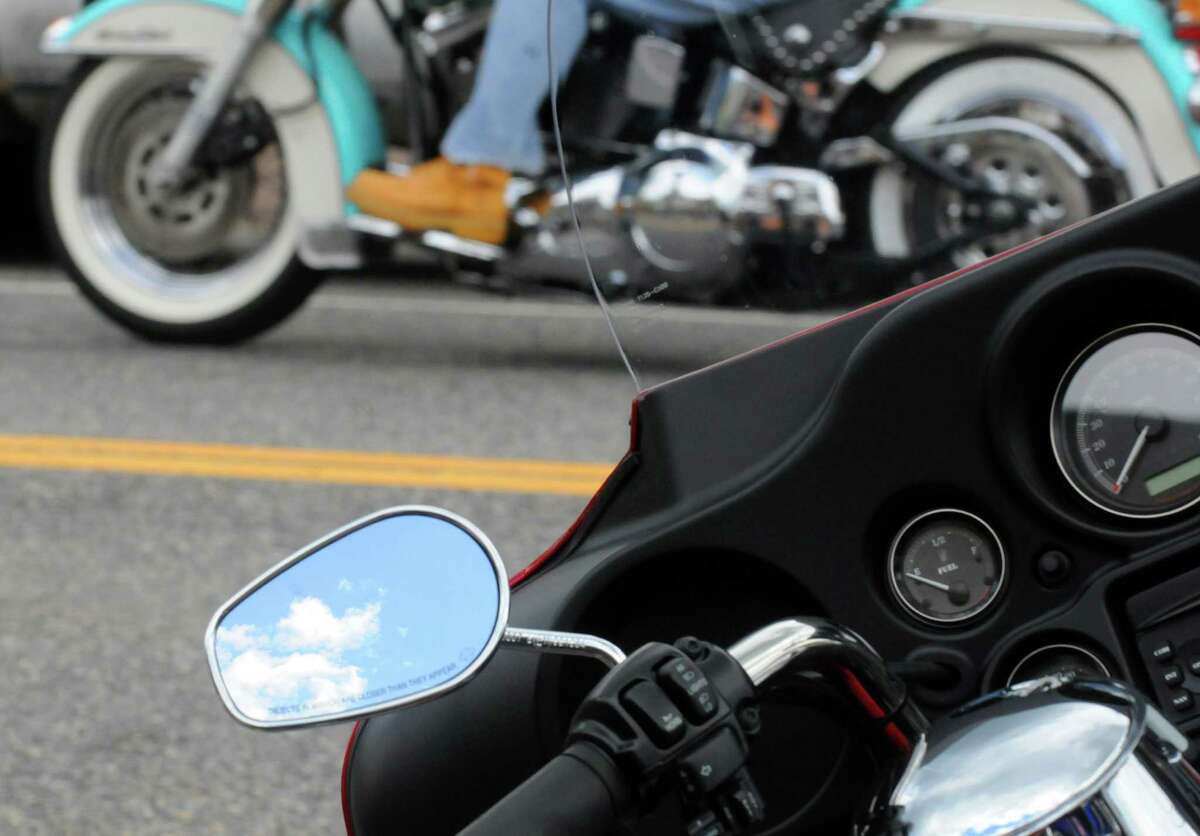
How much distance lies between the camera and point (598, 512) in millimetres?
1479

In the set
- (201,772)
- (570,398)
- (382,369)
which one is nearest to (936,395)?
(201,772)

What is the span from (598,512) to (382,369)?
453 centimetres

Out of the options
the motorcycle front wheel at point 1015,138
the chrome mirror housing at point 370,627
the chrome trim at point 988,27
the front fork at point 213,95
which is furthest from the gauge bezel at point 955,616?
the front fork at point 213,95

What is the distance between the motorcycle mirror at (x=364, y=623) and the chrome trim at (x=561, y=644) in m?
0.01

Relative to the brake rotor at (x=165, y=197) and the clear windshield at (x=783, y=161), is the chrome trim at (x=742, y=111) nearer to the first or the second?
the clear windshield at (x=783, y=161)

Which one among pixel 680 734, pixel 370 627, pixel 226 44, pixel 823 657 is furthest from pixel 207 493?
pixel 680 734

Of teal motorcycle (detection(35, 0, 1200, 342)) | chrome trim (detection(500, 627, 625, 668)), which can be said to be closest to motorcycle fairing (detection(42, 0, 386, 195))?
teal motorcycle (detection(35, 0, 1200, 342))

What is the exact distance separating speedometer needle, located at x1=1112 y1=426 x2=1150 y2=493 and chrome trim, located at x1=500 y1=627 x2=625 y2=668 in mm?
392

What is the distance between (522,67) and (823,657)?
168 cm

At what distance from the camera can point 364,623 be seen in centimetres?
121

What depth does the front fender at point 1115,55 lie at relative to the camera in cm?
305

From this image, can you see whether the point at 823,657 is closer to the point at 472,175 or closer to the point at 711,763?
the point at 711,763

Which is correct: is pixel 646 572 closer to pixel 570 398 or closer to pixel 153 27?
pixel 570 398

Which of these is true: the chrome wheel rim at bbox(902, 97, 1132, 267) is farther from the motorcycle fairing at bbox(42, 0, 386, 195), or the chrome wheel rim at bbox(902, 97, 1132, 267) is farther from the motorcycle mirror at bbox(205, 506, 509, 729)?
the motorcycle mirror at bbox(205, 506, 509, 729)
